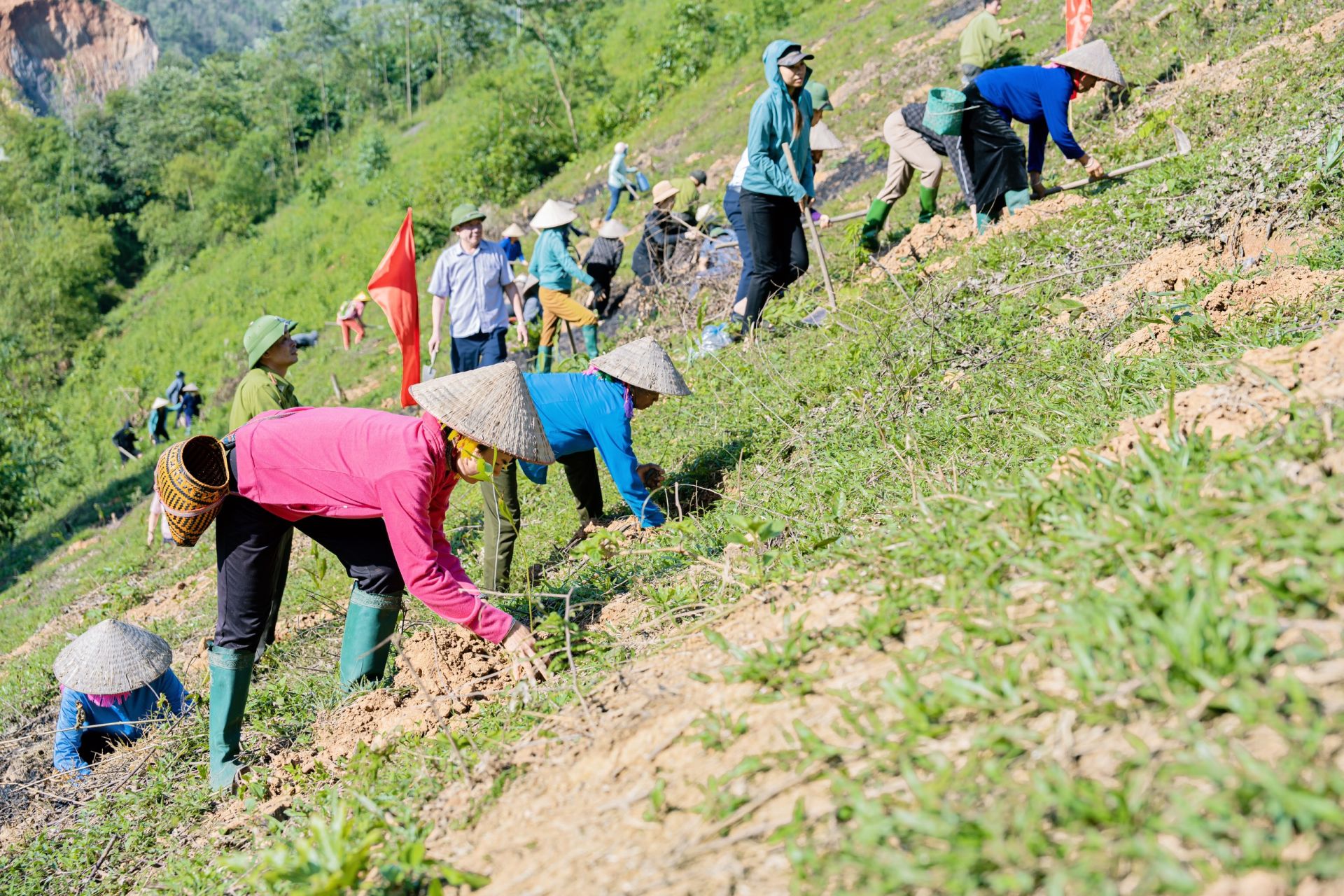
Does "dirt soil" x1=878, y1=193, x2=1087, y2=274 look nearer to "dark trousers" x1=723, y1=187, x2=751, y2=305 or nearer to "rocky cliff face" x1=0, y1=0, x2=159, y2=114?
"dark trousers" x1=723, y1=187, x2=751, y2=305

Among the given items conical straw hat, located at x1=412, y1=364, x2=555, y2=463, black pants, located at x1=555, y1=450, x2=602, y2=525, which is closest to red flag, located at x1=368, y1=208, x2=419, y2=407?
black pants, located at x1=555, y1=450, x2=602, y2=525

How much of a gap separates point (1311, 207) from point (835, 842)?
4.64 metres

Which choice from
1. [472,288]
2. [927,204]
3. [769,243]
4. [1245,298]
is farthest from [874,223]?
[1245,298]

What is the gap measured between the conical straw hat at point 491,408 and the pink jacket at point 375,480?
5.4 inches

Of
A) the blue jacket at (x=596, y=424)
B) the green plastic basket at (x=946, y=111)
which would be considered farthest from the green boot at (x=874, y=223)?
the blue jacket at (x=596, y=424)

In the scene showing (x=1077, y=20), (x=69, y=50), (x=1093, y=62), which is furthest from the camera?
(x=69, y=50)

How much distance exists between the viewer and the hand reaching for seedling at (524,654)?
337cm

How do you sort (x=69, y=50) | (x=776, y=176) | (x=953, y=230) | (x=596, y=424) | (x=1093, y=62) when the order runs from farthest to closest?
(x=69, y=50) → (x=953, y=230) → (x=1093, y=62) → (x=776, y=176) → (x=596, y=424)

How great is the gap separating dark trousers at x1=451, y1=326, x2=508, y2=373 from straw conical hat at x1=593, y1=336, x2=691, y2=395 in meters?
2.60

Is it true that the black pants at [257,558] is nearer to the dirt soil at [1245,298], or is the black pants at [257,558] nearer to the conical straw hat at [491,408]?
the conical straw hat at [491,408]

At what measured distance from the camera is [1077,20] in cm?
934

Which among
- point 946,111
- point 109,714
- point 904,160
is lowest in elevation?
point 109,714

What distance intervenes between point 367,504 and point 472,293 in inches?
154

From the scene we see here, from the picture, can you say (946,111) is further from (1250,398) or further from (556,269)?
(1250,398)
